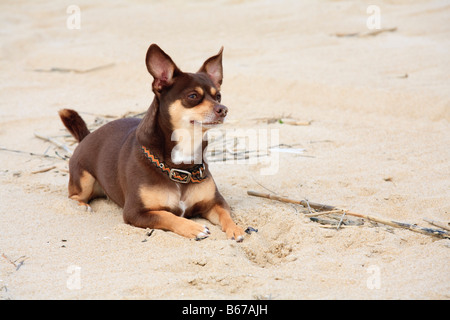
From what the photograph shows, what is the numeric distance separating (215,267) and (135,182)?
3.62 feet

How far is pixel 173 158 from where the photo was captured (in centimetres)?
415

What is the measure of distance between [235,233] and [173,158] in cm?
72

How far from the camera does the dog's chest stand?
13.6ft

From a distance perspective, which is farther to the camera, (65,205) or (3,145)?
(3,145)

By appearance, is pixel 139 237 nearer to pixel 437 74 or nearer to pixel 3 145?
pixel 3 145

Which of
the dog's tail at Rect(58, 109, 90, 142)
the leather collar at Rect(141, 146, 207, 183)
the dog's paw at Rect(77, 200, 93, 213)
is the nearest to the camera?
the leather collar at Rect(141, 146, 207, 183)

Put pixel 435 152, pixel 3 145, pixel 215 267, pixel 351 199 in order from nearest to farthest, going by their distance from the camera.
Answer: pixel 215 267, pixel 351 199, pixel 435 152, pixel 3 145

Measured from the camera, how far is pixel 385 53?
854 centimetres

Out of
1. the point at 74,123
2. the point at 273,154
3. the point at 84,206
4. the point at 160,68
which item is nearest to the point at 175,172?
the point at 160,68

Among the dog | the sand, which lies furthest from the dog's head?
the sand

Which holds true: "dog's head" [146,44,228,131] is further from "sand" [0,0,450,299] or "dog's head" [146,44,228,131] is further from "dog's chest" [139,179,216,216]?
"sand" [0,0,450,299]

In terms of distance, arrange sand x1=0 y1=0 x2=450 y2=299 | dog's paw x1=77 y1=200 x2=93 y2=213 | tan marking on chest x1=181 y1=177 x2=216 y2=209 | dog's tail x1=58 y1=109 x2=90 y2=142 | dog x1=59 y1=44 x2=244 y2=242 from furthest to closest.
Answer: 1. dog's tail x1=58 y1=109 x2=90 y2=142
2. dog's paw x1=77 y1=200 x2=93 y2=213
3. tan marking on chest x1=181 y1=177 x2=216 y2=209
4. dog x1=59 y1=44 x2=244 y2=242
5. sand x1=0 y1=0 x2=450 y2=299

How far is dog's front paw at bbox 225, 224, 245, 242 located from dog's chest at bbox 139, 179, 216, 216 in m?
0.39
